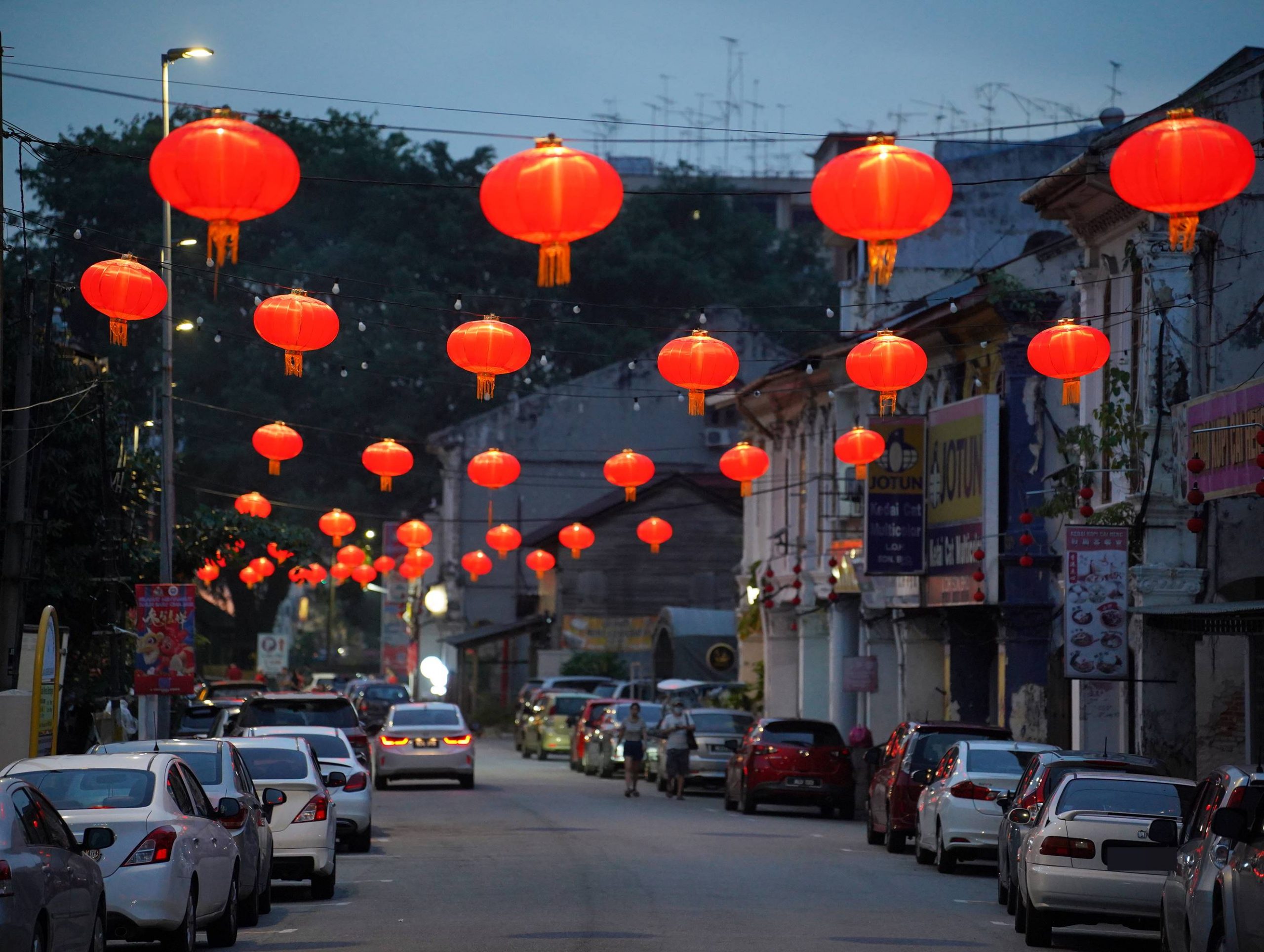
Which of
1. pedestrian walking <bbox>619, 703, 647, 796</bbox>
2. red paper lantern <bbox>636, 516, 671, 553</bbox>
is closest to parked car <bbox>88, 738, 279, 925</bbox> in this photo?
pedestrian walking <bbox>619, 703, 647, 796</bbox>

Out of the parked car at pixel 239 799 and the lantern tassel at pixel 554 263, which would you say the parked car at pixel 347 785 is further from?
the lantern tassel at pixel 554 263

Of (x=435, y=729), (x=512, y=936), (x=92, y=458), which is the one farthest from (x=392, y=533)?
(x=512, y=936)

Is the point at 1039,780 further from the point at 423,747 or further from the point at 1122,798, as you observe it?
the point at 423,747

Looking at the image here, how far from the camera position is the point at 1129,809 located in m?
15.2

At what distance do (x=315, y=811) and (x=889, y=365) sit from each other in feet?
28.0

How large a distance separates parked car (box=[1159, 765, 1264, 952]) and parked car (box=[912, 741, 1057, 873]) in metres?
8.96

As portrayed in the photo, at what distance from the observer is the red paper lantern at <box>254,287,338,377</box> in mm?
20375

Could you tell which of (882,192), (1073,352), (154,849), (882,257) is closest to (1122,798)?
(882,257)

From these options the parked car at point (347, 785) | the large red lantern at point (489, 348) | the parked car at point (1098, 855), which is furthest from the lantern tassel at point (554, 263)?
the parked car at point (347, 785)

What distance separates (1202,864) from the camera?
1130 centimetres

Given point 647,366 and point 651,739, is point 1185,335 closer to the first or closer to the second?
point 651,739

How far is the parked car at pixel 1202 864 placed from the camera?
10.9m

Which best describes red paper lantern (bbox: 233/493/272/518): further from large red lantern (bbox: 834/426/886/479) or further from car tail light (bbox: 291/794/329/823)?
car tail light (bbox: 291/794/329/823)

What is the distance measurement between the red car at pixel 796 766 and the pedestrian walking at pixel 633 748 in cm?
481
